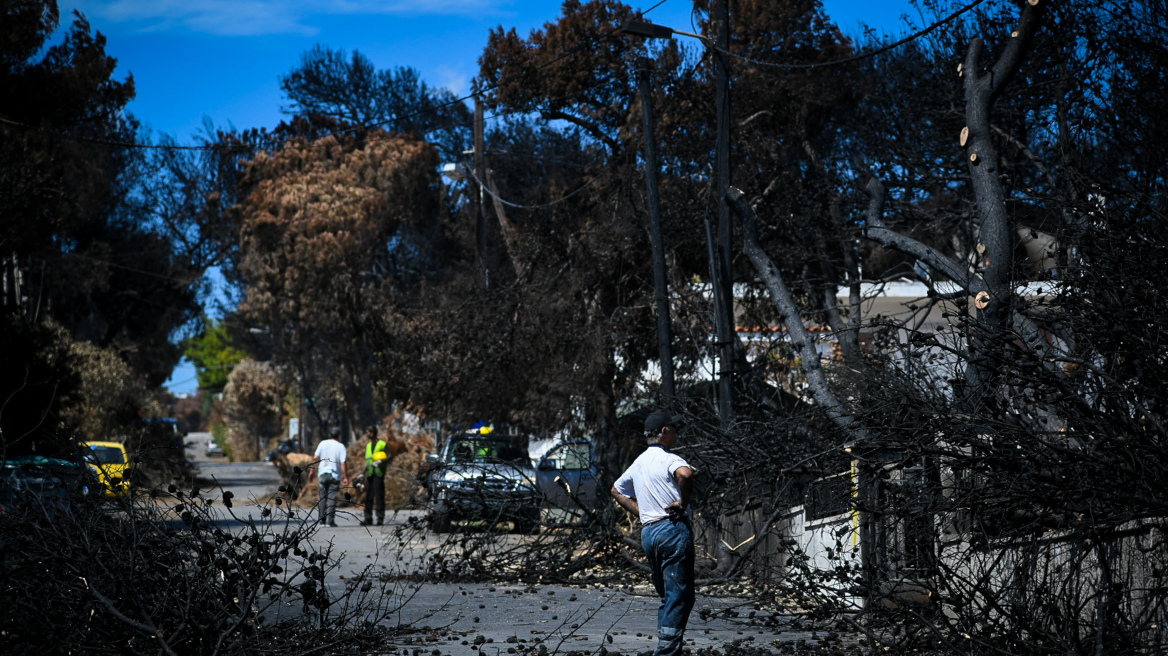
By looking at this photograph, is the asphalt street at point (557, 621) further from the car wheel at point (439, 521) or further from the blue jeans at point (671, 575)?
the blue jeans at point (671, 575)

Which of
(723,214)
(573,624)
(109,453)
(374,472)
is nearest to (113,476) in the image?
(573,624)

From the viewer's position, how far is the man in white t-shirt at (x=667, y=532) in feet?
23.7

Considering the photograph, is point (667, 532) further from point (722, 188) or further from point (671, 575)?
point (722, 188)

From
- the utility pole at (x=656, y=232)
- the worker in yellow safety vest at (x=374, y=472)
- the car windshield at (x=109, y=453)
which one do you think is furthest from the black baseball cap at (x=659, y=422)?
the car windshield at (x=109, y=453)

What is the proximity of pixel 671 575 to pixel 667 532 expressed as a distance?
0.90 feet

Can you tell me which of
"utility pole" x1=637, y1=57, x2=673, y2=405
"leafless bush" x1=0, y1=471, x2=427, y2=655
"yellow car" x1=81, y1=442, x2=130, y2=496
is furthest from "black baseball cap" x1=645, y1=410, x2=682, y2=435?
"utility pole" x1=637, y1=57, x2=673, y2=405

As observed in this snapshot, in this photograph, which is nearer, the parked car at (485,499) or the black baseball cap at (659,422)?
the black baseball cap at (659,422)

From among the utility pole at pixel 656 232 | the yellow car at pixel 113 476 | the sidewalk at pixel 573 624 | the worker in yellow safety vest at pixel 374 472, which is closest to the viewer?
the yellow car at pixel 113 476

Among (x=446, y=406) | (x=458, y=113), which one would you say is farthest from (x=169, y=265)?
(x=446, y=406)

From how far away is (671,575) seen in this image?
7387 millimetres

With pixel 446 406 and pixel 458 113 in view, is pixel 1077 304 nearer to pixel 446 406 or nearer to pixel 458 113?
pixel 446 406

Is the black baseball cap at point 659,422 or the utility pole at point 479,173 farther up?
the utility pole at point 479,173

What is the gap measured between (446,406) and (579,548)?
879cm

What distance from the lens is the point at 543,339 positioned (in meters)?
19.4
